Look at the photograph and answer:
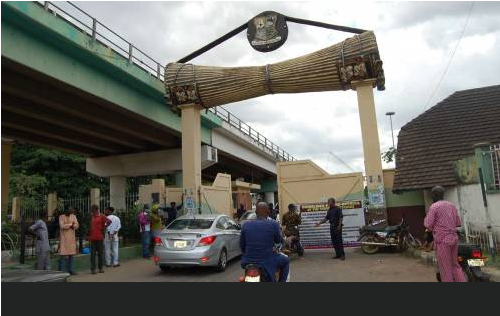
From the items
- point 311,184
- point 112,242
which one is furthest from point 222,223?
point 311,184

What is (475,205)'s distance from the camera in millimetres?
10633

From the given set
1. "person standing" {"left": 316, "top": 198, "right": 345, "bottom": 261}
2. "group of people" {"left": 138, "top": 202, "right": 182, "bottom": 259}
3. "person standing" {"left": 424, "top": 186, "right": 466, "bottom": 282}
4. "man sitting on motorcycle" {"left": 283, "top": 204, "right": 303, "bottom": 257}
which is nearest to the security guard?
"man sitting on motorcycle" {"left": 283, "top": 204, "right": 303, "bottom": 257}

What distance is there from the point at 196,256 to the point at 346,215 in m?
5.77

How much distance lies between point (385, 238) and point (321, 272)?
3.39 m

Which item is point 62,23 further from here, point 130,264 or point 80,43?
point 130,264

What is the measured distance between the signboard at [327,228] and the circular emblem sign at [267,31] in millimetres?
6203

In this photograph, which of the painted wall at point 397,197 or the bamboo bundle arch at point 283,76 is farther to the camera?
the bamboo bundle arch at point 283,76

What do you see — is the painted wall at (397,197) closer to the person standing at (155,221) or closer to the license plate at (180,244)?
the license plate at (180,244)

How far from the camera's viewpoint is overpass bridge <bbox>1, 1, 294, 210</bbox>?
11977 mm

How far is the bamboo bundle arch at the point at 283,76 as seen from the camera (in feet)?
49.1

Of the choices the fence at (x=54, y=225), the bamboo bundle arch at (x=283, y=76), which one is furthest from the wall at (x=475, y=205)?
the fence at (x=54, y=225)

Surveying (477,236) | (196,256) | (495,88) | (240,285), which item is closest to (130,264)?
(196,256)

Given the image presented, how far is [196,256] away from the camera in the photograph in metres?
10.2

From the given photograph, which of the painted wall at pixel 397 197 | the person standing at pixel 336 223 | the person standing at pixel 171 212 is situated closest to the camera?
the person standing at pixel 336 223
